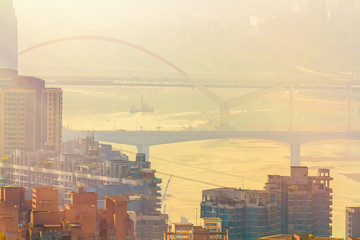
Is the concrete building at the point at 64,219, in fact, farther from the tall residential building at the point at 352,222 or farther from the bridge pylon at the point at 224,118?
the bridge pylon at the point at 224,118

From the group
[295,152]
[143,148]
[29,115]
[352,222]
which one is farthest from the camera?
[295,152]

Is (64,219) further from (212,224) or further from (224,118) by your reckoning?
(224,118)

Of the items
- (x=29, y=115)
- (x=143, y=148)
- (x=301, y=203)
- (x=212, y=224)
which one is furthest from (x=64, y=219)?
(x=143, y=148)

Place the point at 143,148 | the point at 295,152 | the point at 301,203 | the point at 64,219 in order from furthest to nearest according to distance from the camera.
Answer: the point at 295,152 → the point at 143,148 → the point at 301,203 → the point at 64,219

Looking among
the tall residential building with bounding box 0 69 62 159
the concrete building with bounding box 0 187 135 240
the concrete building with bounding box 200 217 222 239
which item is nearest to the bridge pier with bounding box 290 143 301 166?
the tall residential building with bounding box 0 69 62 159

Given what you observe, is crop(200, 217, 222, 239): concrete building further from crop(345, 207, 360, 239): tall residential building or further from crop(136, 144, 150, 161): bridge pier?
crop(136, 144, 150, 161): bridge pier

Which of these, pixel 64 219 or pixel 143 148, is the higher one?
pixel 143 148

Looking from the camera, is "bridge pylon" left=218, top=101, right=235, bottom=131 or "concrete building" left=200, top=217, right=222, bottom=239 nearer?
"concrete building" left=200, top=217, right=222, bottom=239
